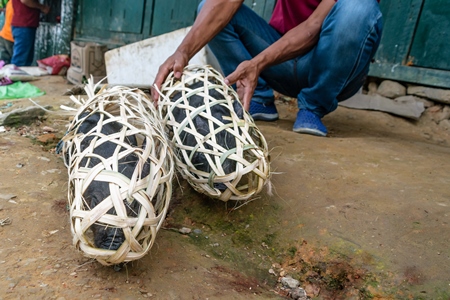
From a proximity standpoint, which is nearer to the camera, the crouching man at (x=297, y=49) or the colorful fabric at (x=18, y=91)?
the crouching man at (x=297, y=49)

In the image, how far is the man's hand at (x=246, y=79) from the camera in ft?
5.15

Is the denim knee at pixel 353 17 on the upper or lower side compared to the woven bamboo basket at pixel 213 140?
upper

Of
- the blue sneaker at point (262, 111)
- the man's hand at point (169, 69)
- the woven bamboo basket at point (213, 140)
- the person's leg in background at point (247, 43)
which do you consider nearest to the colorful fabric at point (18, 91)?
the person's leg in background at point (247, 43)

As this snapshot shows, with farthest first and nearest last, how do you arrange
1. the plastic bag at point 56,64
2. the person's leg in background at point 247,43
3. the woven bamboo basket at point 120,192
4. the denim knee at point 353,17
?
the plastic bag at point 56,64 → the person's leg in background at point 247,43 → the denim knee at point 353,17 → the woven bamboo basket at point 120,192

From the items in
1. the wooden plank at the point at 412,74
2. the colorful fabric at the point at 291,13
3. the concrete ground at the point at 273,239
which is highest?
the colorful fabric at the point at 291,13

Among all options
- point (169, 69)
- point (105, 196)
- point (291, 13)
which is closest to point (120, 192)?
point (105, 196)

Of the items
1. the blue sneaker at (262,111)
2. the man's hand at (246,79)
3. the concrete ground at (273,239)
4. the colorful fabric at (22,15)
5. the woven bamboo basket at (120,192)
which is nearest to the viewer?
the woven bamboo basket at (120,192)

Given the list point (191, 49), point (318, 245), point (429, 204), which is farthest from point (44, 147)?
point (429, 204)

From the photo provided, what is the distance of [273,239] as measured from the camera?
1265mm

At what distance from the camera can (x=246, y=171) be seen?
1099 millimetres

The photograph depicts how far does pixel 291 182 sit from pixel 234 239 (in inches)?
14.3

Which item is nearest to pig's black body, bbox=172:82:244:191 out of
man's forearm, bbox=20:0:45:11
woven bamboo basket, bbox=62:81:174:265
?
woven bamboo basket, bbox=62:81:174:265

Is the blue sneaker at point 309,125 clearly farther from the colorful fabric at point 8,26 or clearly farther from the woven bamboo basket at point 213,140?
the colorful fabric at point 8,26

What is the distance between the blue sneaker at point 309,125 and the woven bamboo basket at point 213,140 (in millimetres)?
845
